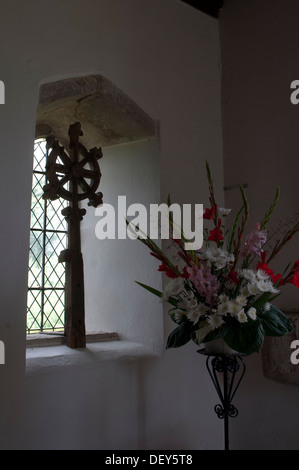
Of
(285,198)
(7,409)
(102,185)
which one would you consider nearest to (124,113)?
(102,185)

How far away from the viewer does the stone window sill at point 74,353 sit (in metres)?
1.92

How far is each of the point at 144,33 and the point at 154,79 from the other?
0.92 ft

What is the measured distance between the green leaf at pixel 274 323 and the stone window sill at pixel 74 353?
2.38 feet

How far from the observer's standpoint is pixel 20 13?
210cm

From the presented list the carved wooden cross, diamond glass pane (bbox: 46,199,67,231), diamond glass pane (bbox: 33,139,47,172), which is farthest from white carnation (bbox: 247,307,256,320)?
diamond glass pane (bbox: 33,139,47,172)

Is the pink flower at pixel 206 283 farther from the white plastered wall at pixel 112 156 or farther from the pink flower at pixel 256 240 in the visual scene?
the white plastered wall at pixel 112 156

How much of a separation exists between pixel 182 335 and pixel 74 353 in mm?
549

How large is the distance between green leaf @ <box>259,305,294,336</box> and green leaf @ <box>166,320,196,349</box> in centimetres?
29

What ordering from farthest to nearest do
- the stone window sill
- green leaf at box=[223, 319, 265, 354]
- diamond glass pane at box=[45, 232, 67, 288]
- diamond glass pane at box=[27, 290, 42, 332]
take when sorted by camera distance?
A: 1. diamond glass pane at box=[45, 232, 67, 288]
2. diamond glass pane at box=[27, 290, 42, 332]
3. the stone window sill
4. green leaf at box=[223, 319, 265, 354]

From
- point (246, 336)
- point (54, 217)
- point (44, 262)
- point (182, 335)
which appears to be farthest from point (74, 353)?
point (54, 217)

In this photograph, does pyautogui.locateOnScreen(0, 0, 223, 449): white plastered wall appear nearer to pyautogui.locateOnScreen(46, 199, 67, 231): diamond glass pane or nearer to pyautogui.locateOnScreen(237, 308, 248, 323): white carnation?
pyautogui.locateOnScreen(46, 199, 67, 231): diamond glass pane

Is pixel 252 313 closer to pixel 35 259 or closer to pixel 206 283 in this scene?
pixel 206 283

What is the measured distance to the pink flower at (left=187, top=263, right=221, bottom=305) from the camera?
1778 millimetres

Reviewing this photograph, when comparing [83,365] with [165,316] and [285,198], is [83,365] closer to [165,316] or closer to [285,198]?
[165,316]
